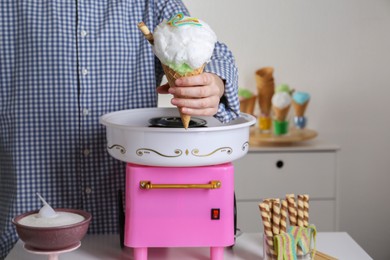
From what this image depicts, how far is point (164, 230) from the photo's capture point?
1377mm

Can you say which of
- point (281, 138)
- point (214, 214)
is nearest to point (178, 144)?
point (214, 214)

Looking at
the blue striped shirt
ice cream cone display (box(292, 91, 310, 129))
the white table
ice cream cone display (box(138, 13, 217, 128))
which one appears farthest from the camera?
ice cream cone display (box(292, 91, 310, 129))

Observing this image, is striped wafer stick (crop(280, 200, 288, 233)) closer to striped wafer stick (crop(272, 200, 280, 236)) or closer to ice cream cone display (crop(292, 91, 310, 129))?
striped wafer stick (crop(272, 200, 280, 236))

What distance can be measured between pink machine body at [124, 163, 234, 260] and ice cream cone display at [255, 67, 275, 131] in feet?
5.74

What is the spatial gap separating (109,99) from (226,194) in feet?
1.54

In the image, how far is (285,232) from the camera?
1.38 metres

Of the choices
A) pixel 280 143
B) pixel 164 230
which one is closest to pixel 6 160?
pixel 164 230

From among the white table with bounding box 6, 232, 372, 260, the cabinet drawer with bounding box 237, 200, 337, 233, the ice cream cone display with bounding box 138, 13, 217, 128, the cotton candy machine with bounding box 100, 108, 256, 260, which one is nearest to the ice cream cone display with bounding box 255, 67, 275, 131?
the cabinet drawer with bounding box 237, 200, 337, 233

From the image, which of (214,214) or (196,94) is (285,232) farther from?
(196,94)

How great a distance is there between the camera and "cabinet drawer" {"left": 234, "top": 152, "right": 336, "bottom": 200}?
9.63 feet

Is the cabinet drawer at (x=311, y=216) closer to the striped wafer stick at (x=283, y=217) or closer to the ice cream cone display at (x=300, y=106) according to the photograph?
the ice cream cone display at (x=300, y=106)

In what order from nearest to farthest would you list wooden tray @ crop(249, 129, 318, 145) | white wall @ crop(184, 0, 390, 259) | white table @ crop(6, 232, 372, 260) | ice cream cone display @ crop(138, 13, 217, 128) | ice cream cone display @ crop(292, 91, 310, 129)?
1. ice cream cone display @ crop(138, 13, 217, 128)
2. white table @ crop(6, 232, 372, 260)
3. wooden tray @ crop(249, 129, 318, 145)
4. ice cream cone display @ crop(292, 91, 310, 129)
5. white wall @ crop(184, 0, 390, 259)

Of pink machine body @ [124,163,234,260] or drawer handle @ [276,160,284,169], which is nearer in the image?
pink machine body @ [124,163,234,260]

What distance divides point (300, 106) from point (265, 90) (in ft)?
0.59
